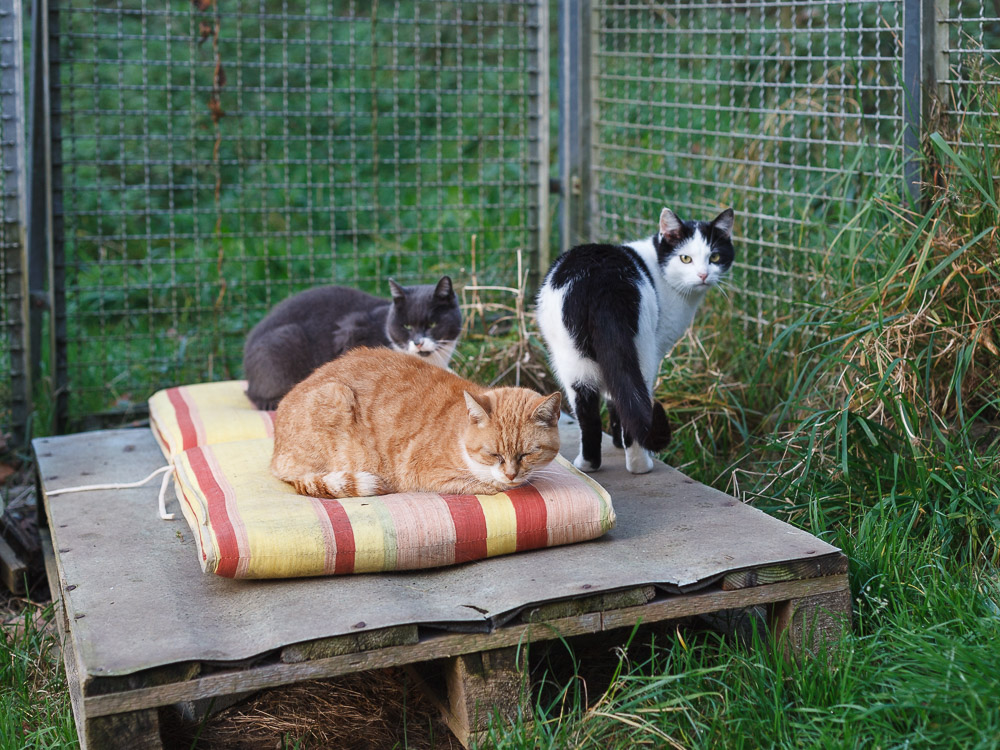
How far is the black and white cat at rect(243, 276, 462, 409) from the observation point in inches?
155

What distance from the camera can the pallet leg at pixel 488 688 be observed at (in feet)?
7.63

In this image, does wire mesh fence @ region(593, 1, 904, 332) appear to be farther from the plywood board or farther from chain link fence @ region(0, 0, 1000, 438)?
the plywood board

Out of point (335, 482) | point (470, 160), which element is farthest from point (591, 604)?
point (470, 160)

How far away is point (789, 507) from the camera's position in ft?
10.4

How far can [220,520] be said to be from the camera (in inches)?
102

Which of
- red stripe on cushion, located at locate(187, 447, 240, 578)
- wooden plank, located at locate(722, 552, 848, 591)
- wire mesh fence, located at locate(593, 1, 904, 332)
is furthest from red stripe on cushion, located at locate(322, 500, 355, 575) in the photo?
wire mesh fence, located at locate(593, 1, 904, 332)

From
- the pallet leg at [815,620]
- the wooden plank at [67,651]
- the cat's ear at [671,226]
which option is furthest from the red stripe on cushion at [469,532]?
the cat's ear at [671,226]

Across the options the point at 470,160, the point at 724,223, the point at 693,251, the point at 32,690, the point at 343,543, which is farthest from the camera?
the point at 470,160

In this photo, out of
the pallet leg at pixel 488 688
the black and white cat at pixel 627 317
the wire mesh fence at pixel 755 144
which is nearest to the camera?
the pallet leg at pixel 488 688

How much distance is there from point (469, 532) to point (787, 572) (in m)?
0.78

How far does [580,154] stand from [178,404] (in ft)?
8.79

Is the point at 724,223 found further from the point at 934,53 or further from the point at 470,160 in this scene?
the point at 470,160

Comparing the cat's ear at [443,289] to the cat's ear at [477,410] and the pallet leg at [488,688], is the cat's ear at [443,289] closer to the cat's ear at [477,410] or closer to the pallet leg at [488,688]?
the cat's ear at [477,410]

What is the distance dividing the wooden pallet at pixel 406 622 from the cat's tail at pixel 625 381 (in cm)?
28
